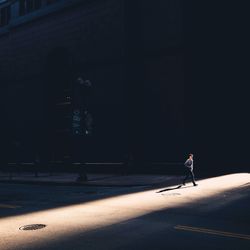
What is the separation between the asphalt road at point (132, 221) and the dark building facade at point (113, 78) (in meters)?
11.2

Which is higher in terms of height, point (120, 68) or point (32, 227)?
point (120, 68)

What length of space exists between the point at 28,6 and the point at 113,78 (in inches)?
568

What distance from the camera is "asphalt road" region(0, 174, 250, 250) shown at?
756 centimetres

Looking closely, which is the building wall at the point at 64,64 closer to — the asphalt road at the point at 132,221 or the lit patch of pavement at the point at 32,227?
the asphalt road at the point at 132,221

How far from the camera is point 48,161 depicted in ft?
109

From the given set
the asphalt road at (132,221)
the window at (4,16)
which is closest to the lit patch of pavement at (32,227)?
the asphalt road at (132,221)

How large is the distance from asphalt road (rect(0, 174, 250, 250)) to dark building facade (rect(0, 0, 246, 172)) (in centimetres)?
1117

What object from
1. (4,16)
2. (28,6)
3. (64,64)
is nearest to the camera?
(64,64)

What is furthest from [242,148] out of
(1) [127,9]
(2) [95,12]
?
(2) [95,12]

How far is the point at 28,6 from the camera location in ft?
118

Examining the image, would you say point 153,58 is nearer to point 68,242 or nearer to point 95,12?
point 95,12

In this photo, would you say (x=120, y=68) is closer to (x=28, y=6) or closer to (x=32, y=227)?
(x=28, y=6)

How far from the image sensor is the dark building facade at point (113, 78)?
83.8 ft

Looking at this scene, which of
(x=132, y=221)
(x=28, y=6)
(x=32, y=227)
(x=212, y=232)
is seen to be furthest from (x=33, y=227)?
(x=28, y=6)
